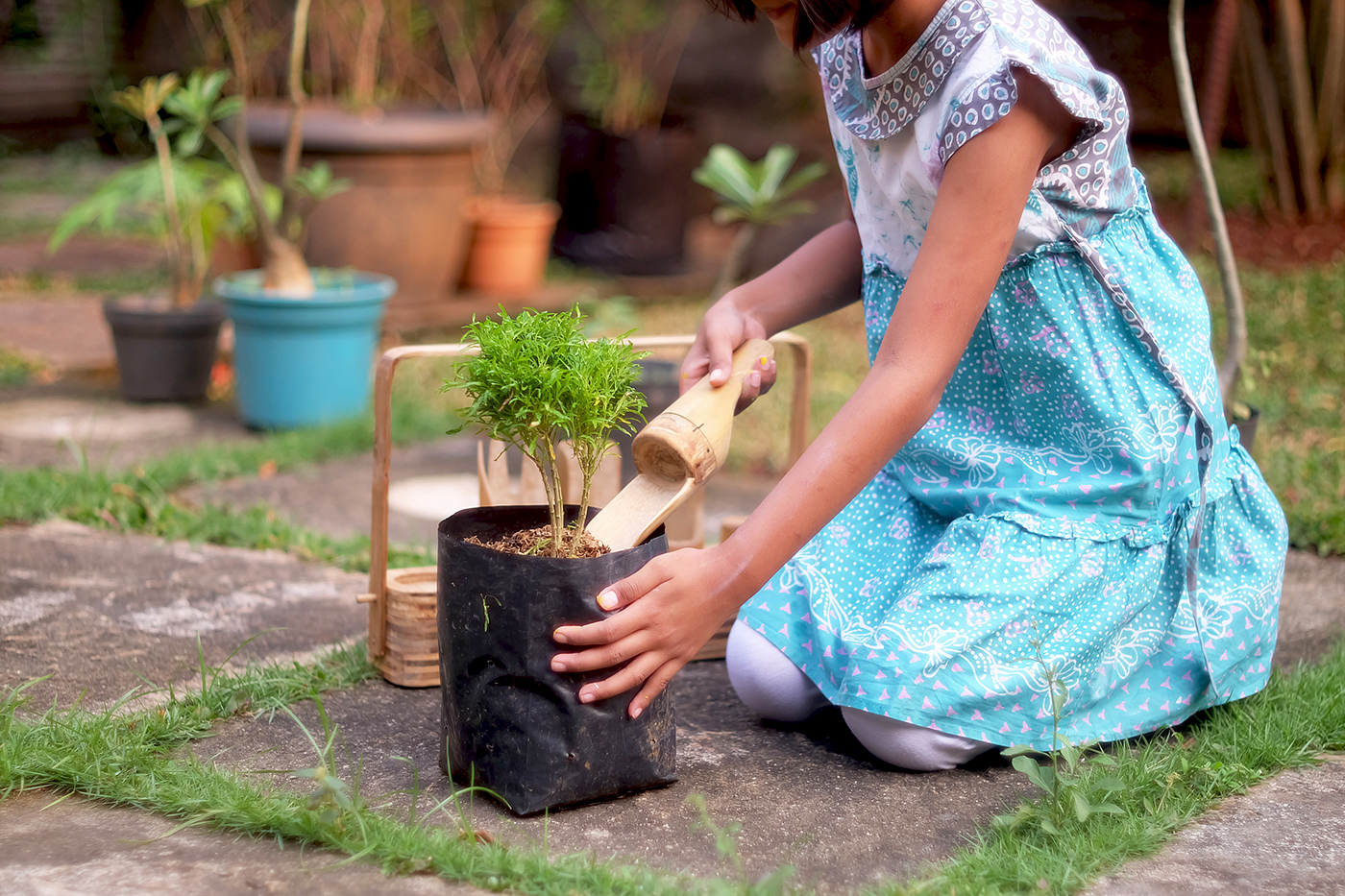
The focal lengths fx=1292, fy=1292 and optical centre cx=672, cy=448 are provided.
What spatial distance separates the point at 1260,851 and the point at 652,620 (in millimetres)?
709

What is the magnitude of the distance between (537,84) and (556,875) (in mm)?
5982

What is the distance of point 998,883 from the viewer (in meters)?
1.31

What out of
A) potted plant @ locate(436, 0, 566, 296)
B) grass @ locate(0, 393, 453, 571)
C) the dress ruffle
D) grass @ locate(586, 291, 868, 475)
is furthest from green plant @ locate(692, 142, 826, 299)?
potted plant @ locate(436, 0, 566, 296)

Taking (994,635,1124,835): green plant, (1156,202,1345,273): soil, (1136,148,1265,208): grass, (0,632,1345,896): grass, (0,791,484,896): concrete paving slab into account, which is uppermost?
(1136,148,1265,208): grass

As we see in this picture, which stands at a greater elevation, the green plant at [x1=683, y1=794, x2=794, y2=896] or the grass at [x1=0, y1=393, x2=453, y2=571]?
the green plant at [x1=683, y1=794, x2=794, y2=896]

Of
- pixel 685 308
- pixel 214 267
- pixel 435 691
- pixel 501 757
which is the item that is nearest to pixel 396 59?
pixel 214 267

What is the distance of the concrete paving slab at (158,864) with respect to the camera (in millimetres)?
1267

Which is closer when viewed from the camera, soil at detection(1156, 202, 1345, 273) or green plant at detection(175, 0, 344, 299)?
green plant at detection(175, 0, 344, 299)

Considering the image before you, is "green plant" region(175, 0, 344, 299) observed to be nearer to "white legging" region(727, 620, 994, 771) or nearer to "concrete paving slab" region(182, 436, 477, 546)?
"concrete paving slab" region(182, 436, 477, 546)

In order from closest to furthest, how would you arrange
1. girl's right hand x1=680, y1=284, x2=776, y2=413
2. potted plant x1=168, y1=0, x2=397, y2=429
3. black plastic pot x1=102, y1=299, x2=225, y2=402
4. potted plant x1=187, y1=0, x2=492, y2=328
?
girl's right hand x1=680, y1=284, x2=776, y2=413
potted plant x1=168, y1=0, x2=397, y2=429
black plastic pot x1=102, y1=299, x2=225, y2=402
potted plant x1=187, y1=0, x2=492, y2=328

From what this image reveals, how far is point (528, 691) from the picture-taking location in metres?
1.39

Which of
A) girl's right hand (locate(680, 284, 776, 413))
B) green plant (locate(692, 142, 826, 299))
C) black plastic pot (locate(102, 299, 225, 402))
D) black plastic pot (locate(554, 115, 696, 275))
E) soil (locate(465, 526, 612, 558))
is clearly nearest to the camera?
soil (locate(465, 526, 612, 558))

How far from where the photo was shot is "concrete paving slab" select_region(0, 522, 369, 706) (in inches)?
72.1

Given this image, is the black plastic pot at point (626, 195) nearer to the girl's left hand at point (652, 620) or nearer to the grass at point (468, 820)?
the grass at point (468, 820)
